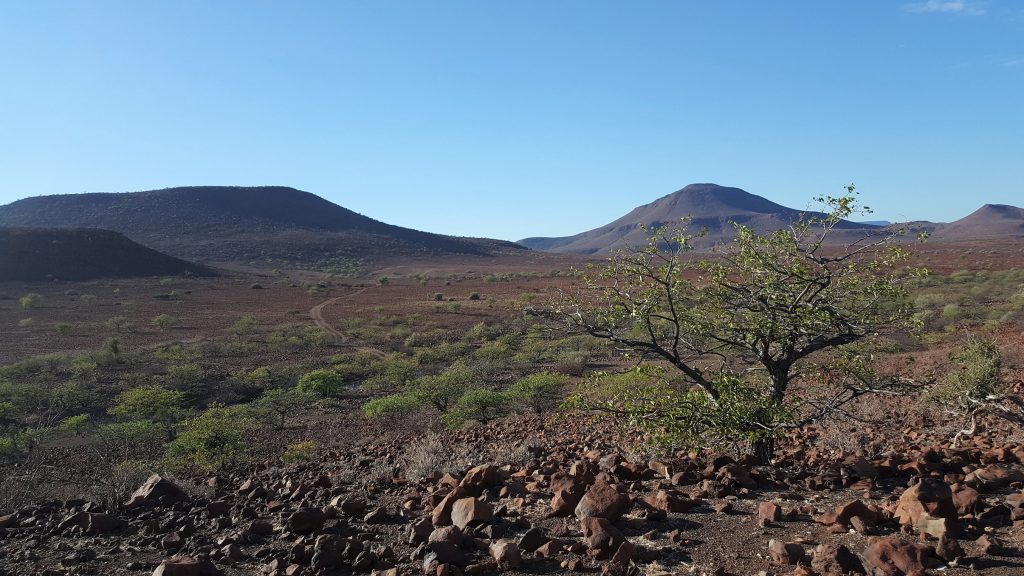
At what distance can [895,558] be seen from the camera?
10.4 feet

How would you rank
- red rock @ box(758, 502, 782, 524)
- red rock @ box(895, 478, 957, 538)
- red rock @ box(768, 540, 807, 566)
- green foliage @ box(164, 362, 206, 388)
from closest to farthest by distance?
red rock @ box(768, 540, 807, 566) < red rock @ box(895, 478, 957, 538) < red rock @ box(758, 502, 782, 524) < green foliage @ box(164, 362, 206, 388)

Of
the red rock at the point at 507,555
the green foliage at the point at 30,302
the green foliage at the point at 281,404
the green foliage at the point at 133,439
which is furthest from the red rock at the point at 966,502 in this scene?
the green foliage at the point at 30,302

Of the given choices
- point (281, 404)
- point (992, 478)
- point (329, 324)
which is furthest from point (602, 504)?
point (329, 324)

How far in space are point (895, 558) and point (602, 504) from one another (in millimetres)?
1888

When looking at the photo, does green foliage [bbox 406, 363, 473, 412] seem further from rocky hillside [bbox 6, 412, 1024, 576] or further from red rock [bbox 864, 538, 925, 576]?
red rock [bbox 864, 538, 925, 576]

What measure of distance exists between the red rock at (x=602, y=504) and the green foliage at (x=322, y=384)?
A: 14.5 m

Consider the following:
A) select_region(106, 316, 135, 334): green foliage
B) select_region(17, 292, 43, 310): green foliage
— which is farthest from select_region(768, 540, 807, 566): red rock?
select_region(17, 292, 43, 310): green foliage

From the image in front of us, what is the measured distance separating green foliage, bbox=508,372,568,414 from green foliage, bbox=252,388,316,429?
224 inches

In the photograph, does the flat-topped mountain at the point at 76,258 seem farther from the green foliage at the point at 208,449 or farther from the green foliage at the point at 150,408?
the green foliage at the point at 208,449

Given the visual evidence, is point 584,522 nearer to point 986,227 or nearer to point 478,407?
point 478,407

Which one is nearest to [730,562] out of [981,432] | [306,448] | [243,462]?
[981,432]

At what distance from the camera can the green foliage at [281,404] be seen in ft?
49.1

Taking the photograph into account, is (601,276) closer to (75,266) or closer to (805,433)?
(805,433)

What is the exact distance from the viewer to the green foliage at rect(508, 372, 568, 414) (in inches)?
Answer: 559
